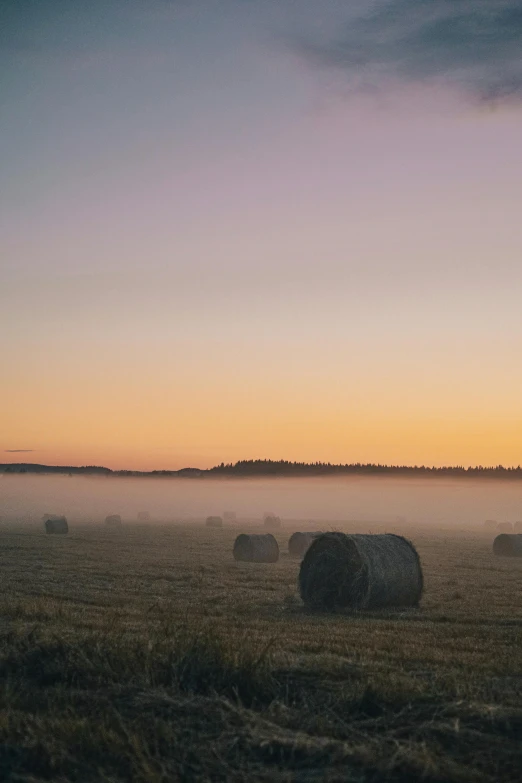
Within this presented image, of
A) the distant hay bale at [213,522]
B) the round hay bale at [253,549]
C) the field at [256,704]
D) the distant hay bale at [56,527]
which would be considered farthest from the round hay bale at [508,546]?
the distant hay bale at [213,522]

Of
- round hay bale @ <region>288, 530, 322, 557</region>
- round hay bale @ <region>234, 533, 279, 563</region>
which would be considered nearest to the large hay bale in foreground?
round hay bale @ <region>234, 533, 279, 563</region>

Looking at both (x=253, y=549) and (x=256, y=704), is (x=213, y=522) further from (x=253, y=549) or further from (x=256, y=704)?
(x=256, y=704)

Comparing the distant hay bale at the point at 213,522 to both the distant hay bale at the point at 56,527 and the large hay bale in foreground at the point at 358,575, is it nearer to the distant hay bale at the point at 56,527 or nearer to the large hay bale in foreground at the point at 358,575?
the distant hay bale at the point at 56,527

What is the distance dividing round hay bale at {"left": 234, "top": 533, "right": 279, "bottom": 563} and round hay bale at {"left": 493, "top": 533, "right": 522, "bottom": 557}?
532 inches

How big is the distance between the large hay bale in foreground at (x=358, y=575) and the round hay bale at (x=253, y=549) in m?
12.9

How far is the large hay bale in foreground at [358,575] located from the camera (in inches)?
806

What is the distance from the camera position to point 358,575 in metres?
20.5

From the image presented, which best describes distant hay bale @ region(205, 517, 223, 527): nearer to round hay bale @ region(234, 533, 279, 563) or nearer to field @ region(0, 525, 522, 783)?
round hay bale @ region(234, 533, 279, 563)

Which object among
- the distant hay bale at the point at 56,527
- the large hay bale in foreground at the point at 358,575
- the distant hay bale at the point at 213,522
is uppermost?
the large hay bale in foreground at the point at 358,575

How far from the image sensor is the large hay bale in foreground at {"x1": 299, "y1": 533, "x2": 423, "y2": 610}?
67.2ft

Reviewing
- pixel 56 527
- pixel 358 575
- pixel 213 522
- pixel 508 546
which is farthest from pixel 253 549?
pixel 213 522

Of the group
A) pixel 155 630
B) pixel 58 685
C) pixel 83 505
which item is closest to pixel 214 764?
pixel 58 685

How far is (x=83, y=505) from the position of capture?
5399 inches

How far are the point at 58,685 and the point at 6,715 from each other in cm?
122
